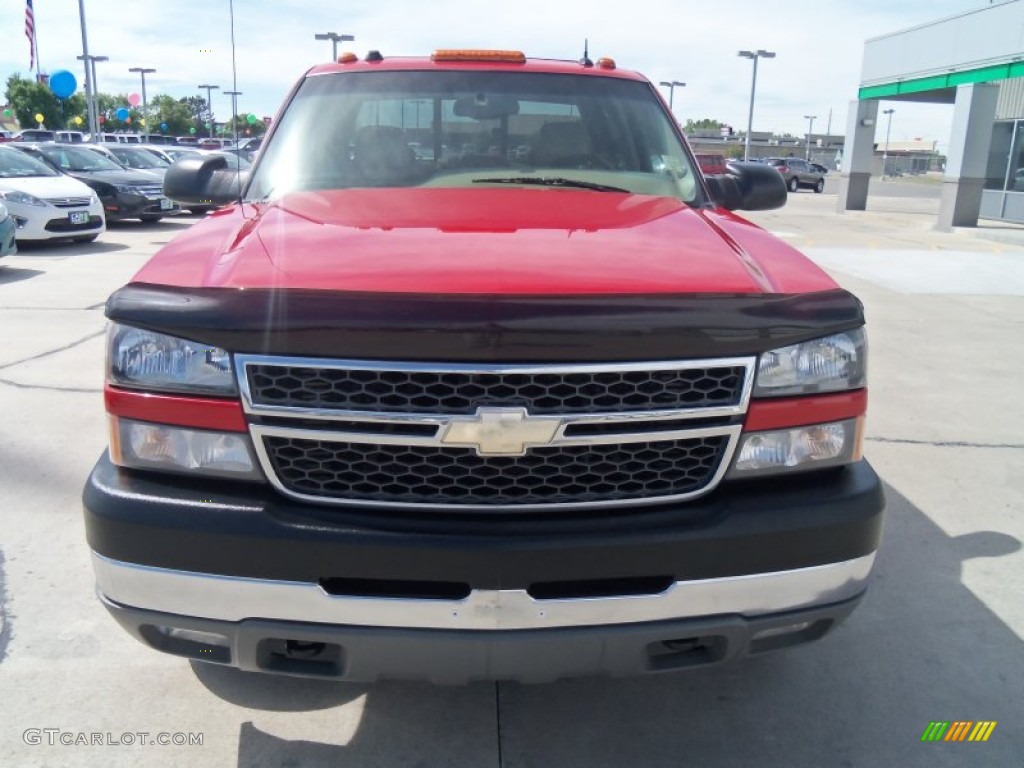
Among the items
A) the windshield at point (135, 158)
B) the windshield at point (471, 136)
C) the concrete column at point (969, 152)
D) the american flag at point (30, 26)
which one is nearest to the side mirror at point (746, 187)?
the windshield at point (471, 136)

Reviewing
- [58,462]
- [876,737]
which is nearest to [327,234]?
[876,737]

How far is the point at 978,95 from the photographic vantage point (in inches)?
786

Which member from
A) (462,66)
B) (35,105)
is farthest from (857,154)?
(35,105)

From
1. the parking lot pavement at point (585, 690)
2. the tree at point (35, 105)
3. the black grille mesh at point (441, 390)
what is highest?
the tree at point (35, 105)

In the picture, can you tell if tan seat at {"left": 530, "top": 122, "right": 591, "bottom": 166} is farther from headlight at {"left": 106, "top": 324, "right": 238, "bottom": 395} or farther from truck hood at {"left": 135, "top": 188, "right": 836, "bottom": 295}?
headlight at {"left": 106, "top": 324, "right": 238, "bottom": 395}

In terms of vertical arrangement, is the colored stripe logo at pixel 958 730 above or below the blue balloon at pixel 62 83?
below

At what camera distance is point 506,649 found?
2014mm

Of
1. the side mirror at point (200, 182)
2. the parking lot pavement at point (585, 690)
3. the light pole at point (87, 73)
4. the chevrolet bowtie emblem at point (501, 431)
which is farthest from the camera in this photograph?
the light pole at point (87, 73)

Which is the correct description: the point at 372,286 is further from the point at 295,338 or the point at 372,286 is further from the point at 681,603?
the point at 681,603

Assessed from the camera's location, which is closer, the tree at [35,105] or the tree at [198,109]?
the tree at [35,105]

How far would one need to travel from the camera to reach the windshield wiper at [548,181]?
336 centimetres

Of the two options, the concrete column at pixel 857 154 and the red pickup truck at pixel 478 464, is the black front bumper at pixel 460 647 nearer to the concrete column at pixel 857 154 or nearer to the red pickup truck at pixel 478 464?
the red pickup truck at pixel 478 464

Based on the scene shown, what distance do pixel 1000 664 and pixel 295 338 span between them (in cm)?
265

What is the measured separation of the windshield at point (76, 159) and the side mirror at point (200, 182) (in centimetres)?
1474
